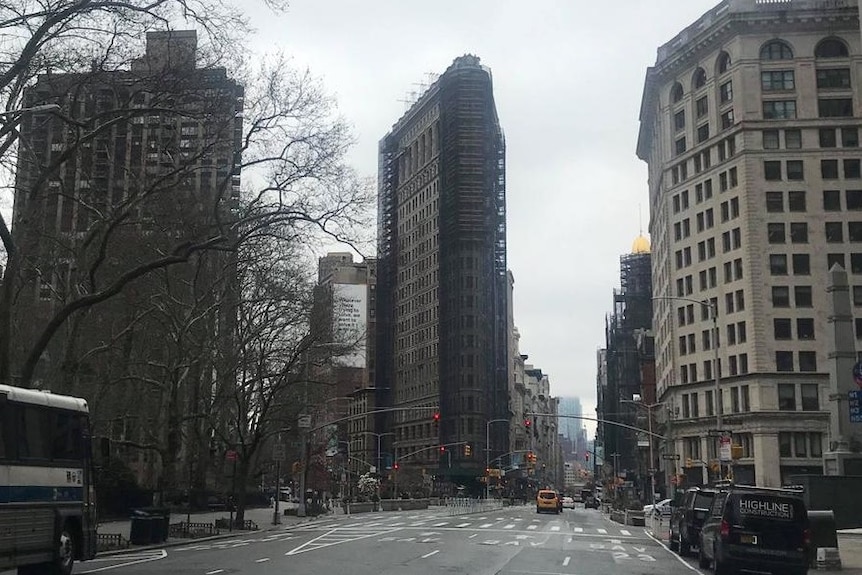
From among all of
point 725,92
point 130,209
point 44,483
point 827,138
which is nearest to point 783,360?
point 827,138

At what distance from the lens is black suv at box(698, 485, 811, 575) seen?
19734mm

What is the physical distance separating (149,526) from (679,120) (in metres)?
74.6

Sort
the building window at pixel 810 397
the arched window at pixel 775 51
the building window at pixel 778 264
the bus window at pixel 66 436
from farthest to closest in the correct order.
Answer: the arched window at pixel 775 51
the building window at pixel 778 264
the building window at pixel 810 397
the bus window at pixel 66 436

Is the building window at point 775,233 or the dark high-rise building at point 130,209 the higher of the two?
the building window at point 775,233

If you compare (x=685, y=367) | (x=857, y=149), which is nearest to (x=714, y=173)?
(x=857, y=149)

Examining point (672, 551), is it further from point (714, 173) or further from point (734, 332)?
point (714, 173)

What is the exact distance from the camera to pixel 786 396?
76375 mm

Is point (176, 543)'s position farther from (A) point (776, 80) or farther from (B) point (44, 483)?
(A) point (776, 80)

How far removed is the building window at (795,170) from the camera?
80.7 meters

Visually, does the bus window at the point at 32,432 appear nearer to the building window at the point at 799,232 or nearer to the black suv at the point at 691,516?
the black suv at the point at 691,516

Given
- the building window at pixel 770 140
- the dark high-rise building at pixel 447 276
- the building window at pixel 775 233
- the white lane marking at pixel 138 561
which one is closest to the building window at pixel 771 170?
the building window at pixel 770 140

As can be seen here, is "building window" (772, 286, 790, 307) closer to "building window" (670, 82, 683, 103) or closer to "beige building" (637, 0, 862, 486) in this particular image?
"beige building" (637, 0, 862, 486)

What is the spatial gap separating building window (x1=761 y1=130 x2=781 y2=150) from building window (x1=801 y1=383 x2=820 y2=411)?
21.7 m

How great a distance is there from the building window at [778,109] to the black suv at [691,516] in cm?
6086
